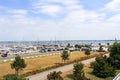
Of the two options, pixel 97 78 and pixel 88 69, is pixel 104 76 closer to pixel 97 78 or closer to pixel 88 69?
pixel 97 78

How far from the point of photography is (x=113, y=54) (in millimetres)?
59375

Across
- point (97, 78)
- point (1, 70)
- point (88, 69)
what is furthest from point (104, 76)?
point (1, 70)

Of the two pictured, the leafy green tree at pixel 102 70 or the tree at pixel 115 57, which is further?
the tree at pixel 115 57

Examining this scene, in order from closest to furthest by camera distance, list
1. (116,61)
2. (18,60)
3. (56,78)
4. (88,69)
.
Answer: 1. (56,78)
2. (18,60)
3. (88,69)
4. (116,61)

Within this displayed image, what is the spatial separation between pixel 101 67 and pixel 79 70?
7.07m

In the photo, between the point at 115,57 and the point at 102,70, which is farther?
the point at 115,57

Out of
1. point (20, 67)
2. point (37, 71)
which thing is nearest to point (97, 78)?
point (37, 71)

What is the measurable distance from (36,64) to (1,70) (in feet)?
38.4

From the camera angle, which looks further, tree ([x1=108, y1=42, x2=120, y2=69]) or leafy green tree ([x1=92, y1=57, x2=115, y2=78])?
tree ([x1=108, y1=42, x2=120, y2=69])

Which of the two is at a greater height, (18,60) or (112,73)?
(18,60)

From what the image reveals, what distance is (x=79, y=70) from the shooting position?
42906mm

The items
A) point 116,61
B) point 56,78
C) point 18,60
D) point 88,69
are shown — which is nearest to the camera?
point 56,78

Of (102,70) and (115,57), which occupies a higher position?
(115,57)

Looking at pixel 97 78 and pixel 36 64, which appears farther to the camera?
pixel 36 64
